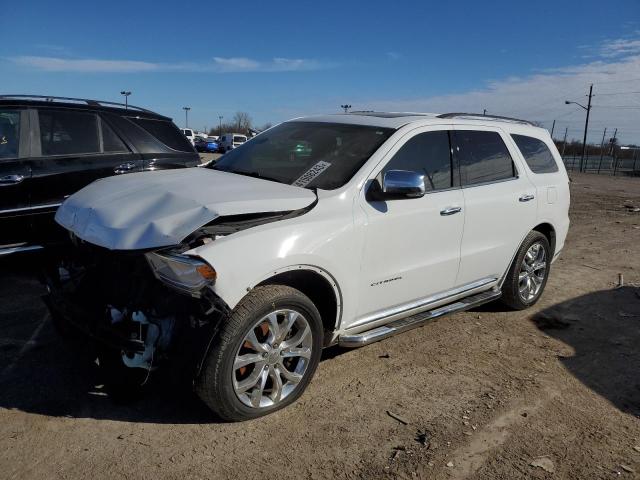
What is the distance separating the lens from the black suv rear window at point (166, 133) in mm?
6211

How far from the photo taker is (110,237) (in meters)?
3.00

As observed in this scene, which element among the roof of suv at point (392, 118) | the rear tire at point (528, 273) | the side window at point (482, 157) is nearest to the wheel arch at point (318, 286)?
the roof of suv at point (392, 118)

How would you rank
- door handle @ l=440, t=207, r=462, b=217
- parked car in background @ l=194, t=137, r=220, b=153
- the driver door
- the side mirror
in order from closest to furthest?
1. the side mirror
2. the driver door
3. door handle @ l=440, t=207, r=462, b=217
4. parked car in background @ l=194, t=137, r=220, b=153

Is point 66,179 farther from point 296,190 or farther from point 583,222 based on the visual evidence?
point 583,222

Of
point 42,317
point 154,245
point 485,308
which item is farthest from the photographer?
point 485,308

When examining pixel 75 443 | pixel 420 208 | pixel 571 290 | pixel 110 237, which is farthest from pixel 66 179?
pixel 571 290

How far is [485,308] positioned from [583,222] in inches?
294

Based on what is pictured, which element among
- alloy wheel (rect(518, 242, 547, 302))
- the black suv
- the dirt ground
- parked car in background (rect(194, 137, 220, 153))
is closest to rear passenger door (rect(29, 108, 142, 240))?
the black suv

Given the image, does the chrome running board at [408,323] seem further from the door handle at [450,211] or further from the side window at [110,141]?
the side window at [110,141]

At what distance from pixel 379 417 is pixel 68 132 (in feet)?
14.4

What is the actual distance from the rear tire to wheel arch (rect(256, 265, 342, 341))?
239 centimetres

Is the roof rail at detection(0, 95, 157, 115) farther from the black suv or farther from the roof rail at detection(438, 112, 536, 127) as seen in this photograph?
the roof rail at detection(438, 112, 536, 127)

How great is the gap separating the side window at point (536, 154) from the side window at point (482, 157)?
0.30 metres

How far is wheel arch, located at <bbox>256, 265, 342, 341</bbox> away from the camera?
3.20 m
